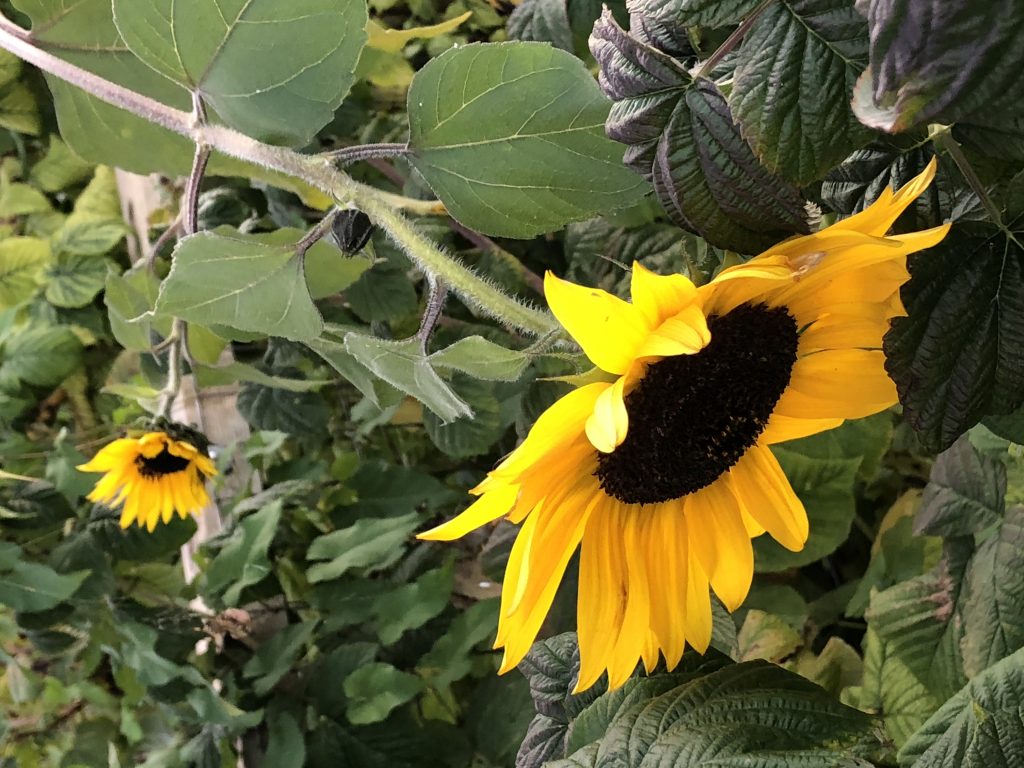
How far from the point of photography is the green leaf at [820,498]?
88 centimetres

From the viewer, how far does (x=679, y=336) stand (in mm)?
315

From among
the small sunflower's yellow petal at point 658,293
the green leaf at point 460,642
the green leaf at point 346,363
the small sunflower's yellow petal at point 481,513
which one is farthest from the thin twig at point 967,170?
the green leaf at point 460,642

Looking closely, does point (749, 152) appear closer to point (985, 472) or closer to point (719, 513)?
point (719, 513)

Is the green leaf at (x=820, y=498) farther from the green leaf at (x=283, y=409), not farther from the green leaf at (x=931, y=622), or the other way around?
the green leaf at (x=283, y=409)

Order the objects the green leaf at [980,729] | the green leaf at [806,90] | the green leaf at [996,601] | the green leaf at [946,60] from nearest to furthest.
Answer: the green leaf at [946,60], the green leaf at [806,90], the green leaf at [980,729], the green leaf at [996,601]

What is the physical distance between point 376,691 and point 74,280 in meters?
0.86

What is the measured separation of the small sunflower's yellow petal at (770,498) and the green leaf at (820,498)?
43cm

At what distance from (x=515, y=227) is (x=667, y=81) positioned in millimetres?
155

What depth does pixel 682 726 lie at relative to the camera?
1.48 feet

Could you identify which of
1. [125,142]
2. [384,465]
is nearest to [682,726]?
[125,142]

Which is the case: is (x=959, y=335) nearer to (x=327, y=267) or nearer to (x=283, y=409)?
(x=327, y=267)

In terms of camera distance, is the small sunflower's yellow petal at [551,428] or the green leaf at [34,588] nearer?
the small sunflower's yellow petal at [551,428]

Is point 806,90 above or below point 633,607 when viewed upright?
above

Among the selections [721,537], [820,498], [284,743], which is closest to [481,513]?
[721,537]
